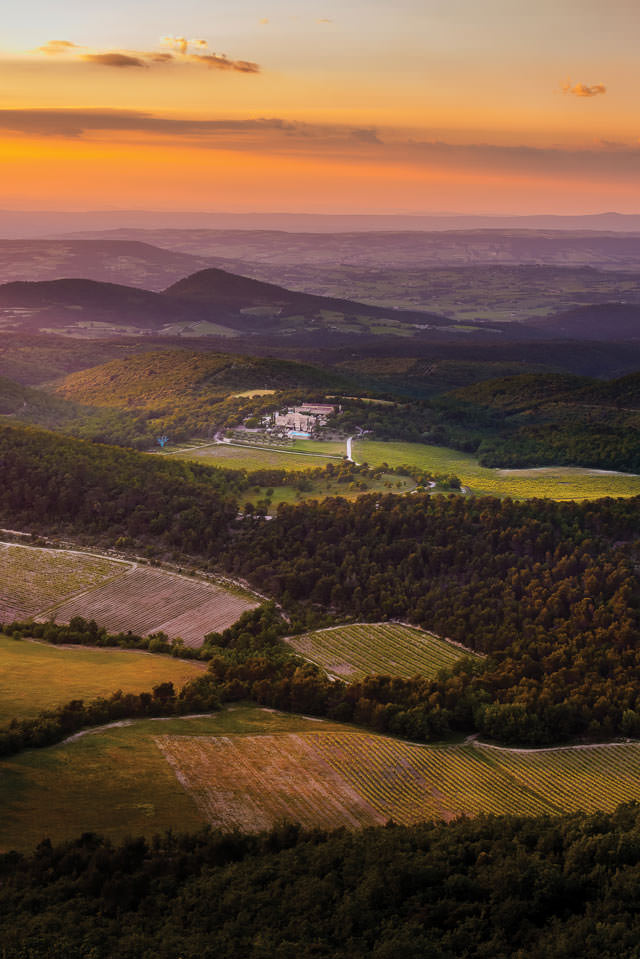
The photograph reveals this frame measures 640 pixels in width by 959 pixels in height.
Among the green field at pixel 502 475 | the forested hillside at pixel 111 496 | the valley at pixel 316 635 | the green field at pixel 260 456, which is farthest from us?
the green field at pixel 260 456

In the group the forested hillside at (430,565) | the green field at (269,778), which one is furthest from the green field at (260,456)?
the green field at (269,778)

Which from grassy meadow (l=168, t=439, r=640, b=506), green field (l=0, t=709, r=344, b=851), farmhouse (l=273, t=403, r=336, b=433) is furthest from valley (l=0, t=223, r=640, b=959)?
farmhouse (l=273, t=403, r=336, b=433)

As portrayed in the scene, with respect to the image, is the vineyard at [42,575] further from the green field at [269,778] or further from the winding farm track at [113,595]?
the green field at [269,778]

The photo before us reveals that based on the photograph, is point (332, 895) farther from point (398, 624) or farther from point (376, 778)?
point (398, 624)

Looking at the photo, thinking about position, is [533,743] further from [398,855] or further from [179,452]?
[179,452]

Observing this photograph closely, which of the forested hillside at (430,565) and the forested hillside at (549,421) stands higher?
the forested hillside at (549,421)

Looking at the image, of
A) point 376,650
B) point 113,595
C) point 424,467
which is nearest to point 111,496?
point 113,595

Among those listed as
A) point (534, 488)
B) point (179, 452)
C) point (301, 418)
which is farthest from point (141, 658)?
point (301, 418)
